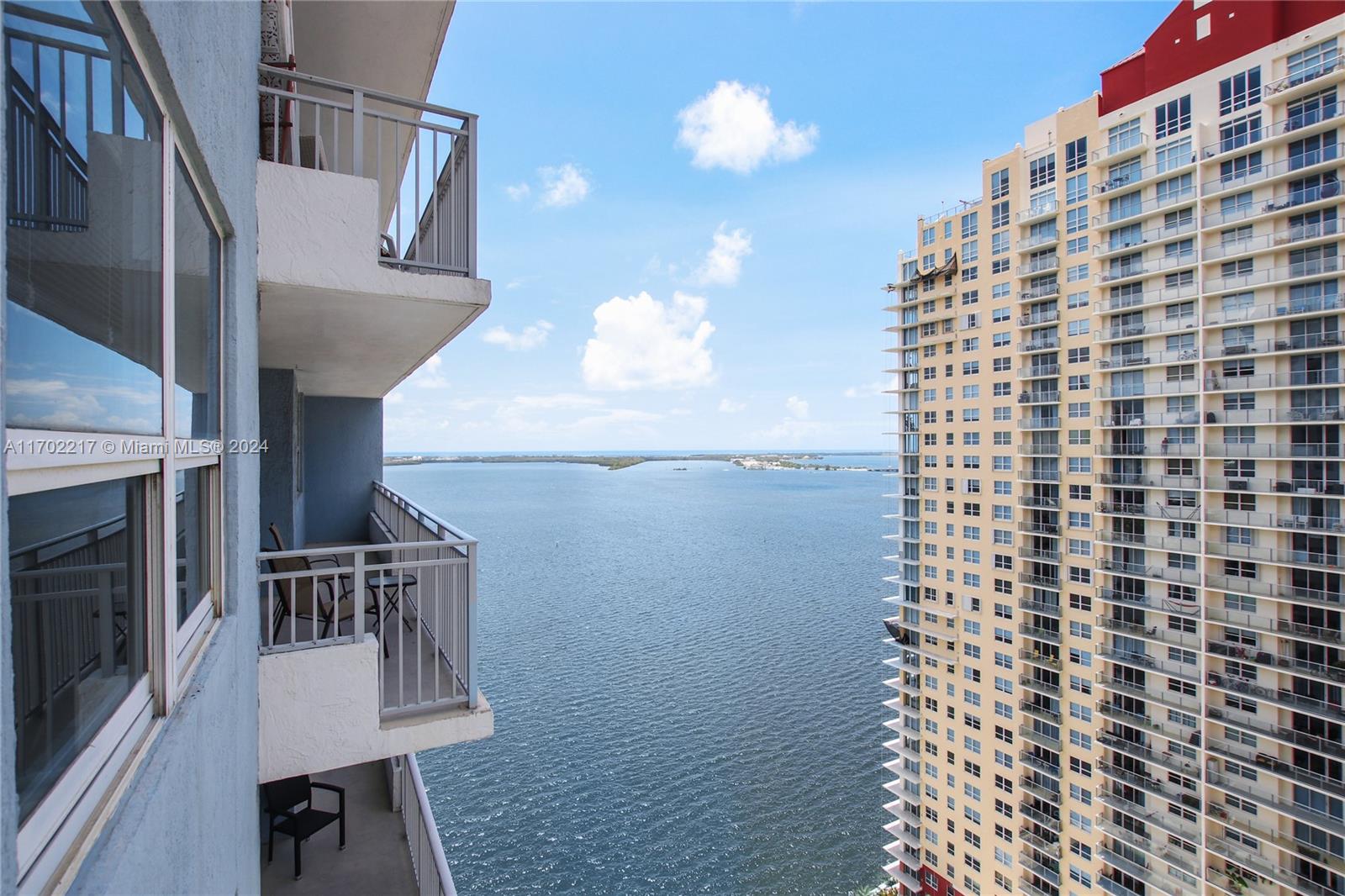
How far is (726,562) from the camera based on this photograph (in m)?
48.5

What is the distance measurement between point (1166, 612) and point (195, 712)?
25547mm

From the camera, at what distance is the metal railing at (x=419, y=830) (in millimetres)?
4078

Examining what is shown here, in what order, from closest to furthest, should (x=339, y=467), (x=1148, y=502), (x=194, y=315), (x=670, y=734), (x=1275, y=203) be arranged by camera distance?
1. (x=194, y=315)
2. (x=339, y=467)
3. (x=1275, y=203)
4. (x=1148, y=502)
5. (x=670, y=734)

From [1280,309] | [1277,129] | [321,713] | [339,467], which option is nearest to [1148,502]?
[1280,309]

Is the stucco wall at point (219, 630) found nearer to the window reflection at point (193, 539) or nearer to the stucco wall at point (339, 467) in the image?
the window reflection at point (193, 539)

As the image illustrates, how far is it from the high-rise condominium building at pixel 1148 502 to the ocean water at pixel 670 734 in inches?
123

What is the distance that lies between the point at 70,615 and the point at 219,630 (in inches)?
52.3

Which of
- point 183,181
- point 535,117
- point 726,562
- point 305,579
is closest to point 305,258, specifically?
point 183,181

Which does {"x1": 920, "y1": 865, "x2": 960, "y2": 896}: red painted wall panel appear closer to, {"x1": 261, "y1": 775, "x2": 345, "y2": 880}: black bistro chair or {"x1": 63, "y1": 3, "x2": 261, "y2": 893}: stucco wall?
{"x1": 261, "y1": 775, "x2": 345, "y2": 880}: black bistro chair

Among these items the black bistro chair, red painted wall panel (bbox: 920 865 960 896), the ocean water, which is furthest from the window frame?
red painted wall panel (bbox: 920 865 960 896)

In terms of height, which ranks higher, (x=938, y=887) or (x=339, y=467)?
(x=339, y=467)

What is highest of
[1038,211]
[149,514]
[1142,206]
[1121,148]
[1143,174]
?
[1121,148]

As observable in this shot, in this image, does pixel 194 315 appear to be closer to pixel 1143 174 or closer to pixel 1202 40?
pixel 1143 174

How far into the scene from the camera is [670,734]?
24.1 metres
